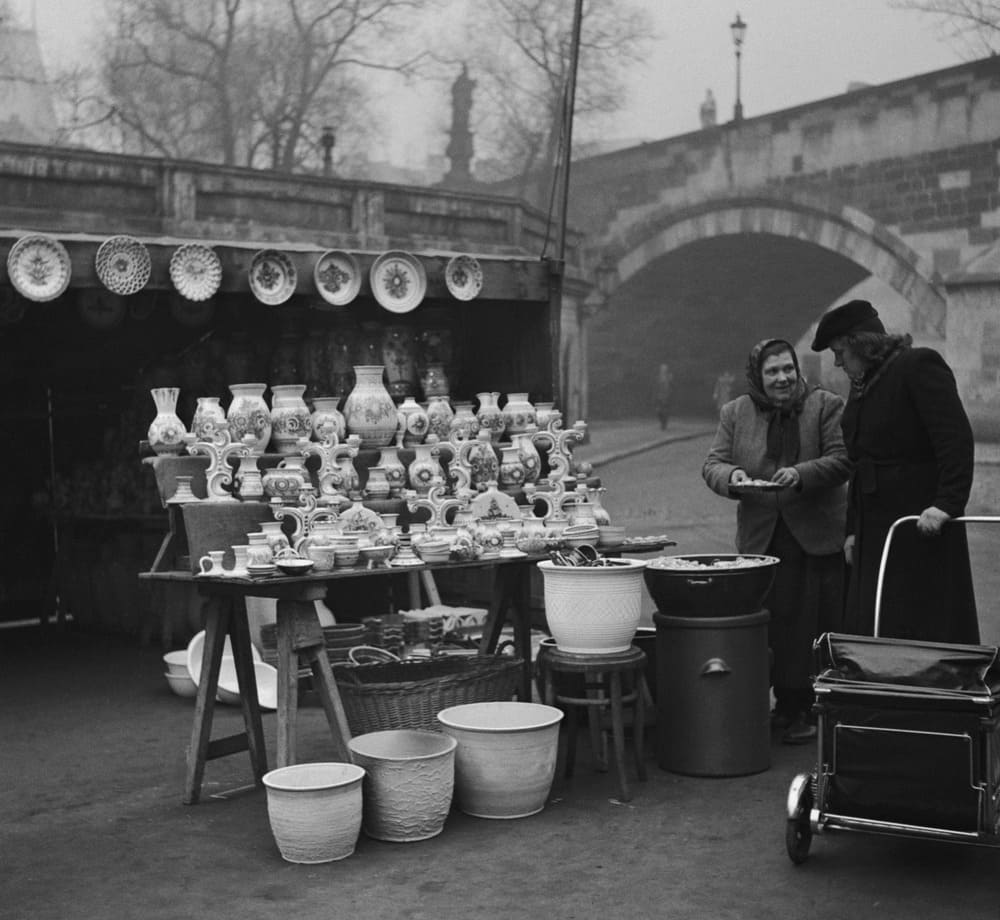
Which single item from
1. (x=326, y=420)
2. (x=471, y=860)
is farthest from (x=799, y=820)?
(x=326, y=420)

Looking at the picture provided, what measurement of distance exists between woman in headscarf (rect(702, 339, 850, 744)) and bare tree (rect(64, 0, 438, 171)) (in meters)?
22.8

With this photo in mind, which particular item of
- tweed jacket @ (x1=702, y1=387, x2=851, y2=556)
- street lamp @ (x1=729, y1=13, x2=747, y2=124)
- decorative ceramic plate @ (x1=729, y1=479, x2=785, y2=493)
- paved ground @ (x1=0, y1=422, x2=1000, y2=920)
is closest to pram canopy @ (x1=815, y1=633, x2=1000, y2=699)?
paved ground @ (x1=0, y1=422, x2=1000, y2=920)

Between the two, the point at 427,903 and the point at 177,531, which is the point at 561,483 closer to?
the point at 177,531

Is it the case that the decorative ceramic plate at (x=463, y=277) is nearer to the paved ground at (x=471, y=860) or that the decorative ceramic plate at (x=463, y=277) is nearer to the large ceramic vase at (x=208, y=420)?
the large ceramic vase at (x=208, y=420)

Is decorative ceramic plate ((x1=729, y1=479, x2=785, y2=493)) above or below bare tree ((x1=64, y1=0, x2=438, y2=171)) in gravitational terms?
below

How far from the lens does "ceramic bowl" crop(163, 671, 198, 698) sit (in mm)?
6566

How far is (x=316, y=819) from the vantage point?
402cm

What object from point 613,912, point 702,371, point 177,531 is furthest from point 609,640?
point 702,371

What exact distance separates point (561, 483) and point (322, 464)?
1.04 metres

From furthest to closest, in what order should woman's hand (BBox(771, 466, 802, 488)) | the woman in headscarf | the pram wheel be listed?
1. the woman in headscarf
2. woman's hand (BBox(771, 466, 802, 488))
3. the pram wheel

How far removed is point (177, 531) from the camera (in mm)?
5195

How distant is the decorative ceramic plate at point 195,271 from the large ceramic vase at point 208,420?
60 centimetres

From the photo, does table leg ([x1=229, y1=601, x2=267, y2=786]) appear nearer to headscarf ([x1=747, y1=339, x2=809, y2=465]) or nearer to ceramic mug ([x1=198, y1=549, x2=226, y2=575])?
ceramic mug ([x1=198, y1=549, x2=226, y2=575])

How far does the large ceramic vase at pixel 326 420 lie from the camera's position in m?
6.31
